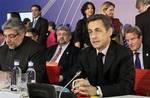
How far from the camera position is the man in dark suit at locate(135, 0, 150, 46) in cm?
505

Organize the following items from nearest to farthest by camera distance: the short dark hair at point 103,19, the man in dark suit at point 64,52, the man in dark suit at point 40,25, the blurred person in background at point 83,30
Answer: the short dark hair at point 103,19 < the man in dark suit at point 64,52 < the blurred person in background at point 83,30 < the man in dark suit at point 40,25

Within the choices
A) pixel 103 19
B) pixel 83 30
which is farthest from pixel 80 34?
pixel 103 19

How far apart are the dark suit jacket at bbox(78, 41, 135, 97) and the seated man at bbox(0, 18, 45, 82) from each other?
542 mm

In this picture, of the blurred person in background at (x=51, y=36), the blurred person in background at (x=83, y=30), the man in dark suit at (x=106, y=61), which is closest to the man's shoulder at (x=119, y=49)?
the man in dark suit at (x=106, y=61)

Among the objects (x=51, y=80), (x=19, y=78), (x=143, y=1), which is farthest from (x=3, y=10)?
(x=19, y=78)

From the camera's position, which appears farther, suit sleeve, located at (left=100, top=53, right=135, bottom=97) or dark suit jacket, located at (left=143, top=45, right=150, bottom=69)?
dark suit jacket, located at (left=143, top=45, right=150, bottom=69)

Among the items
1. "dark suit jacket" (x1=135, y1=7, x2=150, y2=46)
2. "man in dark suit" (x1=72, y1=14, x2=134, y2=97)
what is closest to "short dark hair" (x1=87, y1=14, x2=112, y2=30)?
"man in dark suit" (x1=72, y1=14, x2=134, y2=97)

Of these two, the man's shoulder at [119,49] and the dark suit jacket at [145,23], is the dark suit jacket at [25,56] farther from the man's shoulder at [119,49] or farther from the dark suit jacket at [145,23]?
the dark suit jacket at [145,23]

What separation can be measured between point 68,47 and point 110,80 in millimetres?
2304

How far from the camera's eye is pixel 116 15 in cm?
783

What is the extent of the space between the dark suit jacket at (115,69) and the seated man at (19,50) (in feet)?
1.78

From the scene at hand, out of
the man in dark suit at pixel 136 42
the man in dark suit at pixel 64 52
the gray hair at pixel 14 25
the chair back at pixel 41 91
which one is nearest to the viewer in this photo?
the chair back at pixel 41 91

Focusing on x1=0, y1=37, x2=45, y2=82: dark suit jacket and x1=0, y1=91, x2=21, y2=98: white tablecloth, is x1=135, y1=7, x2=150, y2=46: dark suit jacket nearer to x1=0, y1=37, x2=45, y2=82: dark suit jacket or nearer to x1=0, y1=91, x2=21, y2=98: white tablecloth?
x1=0, y1=37, x2=45, y2=82: dark suit jacket

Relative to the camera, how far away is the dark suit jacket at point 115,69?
9.57 feet
